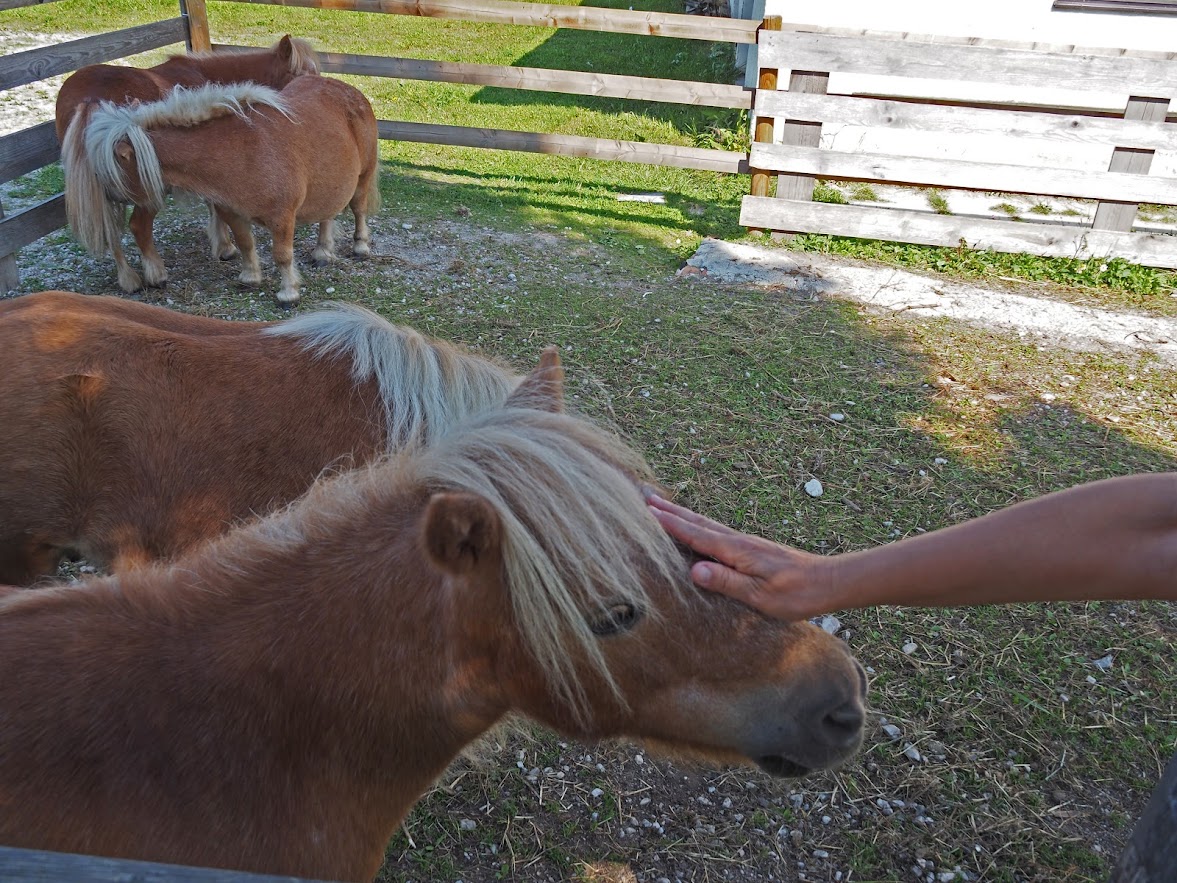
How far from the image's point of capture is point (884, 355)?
5695mm

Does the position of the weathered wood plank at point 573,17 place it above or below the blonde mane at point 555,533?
above

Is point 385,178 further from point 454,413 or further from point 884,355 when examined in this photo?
point 454,413

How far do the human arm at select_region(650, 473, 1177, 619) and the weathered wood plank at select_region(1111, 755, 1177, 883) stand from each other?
0.39 m

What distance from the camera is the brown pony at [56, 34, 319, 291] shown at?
18.9 feet

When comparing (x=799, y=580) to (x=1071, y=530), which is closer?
(x=1071, y=530)

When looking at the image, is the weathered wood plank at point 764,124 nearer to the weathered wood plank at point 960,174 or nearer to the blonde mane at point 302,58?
the weathered wood plank at point 960,174

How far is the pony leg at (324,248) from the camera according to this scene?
6676 millimetres

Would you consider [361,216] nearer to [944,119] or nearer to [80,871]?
[944,119]

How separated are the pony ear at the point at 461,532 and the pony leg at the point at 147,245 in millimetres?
5186

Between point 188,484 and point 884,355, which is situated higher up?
point 188,484

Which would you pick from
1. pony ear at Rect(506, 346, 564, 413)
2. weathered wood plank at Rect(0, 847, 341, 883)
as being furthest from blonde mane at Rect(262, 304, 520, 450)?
weathered wood plank at Rect(0, 847, 341, 883)

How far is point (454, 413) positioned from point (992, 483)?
303 centimetres

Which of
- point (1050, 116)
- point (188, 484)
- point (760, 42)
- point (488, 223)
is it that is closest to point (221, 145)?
point (488, 223)

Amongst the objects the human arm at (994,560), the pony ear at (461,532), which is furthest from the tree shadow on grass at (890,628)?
the pony ear at (461,532)
